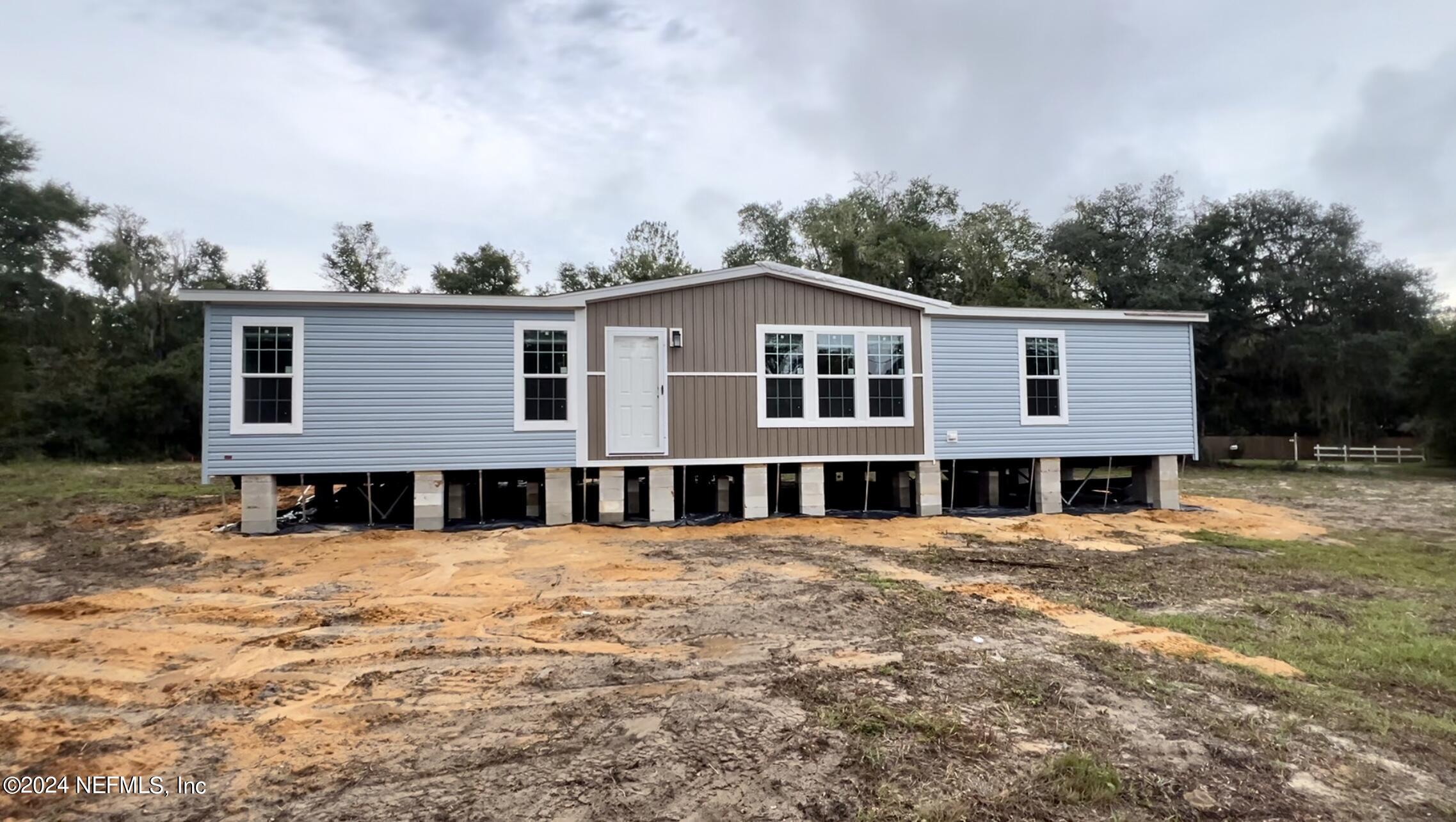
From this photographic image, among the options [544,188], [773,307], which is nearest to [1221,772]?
[773,307]

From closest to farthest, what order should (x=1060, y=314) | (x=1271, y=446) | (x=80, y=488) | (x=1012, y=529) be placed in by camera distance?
(x=1012, y=529), (x=1060, y=314), (x=80, y=488), (x=1271, y=446)

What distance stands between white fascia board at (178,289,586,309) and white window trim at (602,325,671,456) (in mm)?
708

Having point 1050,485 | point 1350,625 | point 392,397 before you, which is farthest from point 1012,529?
point 392,397

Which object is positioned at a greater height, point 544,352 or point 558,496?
point 544,352

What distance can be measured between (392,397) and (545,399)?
2.19 m

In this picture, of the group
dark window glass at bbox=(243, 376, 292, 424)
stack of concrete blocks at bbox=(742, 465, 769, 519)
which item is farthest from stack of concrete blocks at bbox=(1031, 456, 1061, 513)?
dark window glass at bbox=(243, 376, 292, 424)

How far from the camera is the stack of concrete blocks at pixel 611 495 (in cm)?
1105

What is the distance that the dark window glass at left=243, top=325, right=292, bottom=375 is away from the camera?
32.6 feet

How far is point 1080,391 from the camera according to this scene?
41.1 ft

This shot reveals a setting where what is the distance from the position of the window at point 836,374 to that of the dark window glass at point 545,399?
4.22 m

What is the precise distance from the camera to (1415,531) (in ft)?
36.7

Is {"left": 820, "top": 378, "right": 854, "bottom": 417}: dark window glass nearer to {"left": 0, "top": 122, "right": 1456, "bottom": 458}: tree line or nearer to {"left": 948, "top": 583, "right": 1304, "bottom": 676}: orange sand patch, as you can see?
{"left": 948, "top": 583, "right": 1304, "bottom": 676}: orange sand patch

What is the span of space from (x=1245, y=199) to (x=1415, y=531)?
24501 millimetres

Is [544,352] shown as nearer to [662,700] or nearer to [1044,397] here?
[662,700]
